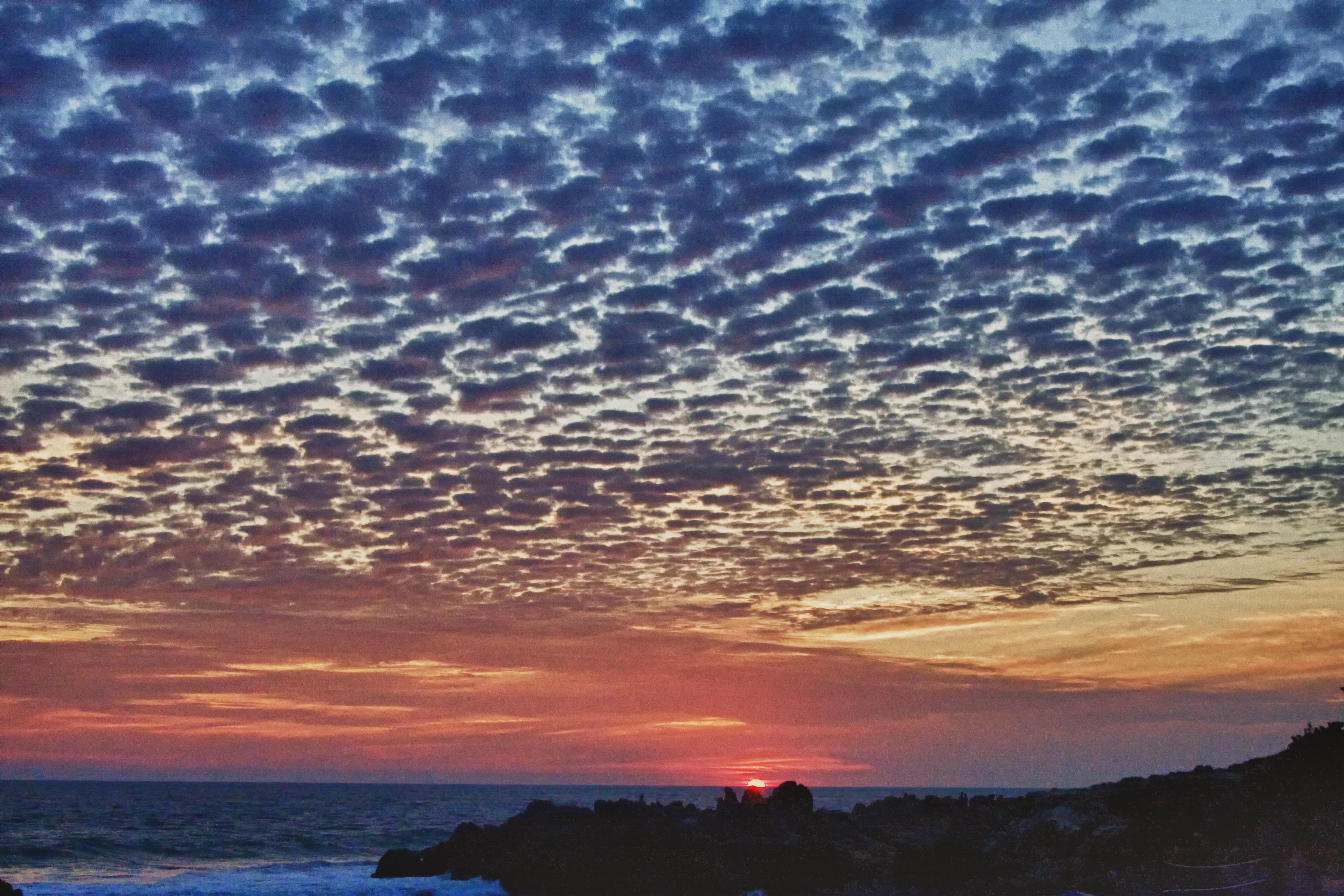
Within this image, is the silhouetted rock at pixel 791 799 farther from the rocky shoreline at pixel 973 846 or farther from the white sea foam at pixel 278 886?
the white sea foam at pixel 278 886

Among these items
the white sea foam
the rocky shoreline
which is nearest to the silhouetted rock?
the rocky shoreline

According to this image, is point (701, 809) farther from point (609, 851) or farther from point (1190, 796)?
point (1190, 796)

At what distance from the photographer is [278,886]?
135ft

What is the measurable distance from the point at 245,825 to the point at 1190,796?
65077mm

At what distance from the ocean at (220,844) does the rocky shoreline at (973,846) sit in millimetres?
2228

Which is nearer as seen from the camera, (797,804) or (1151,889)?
(1151,889)

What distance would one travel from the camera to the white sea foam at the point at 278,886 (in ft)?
122

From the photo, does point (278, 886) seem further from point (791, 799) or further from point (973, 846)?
point (973, 846)

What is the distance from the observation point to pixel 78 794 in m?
161

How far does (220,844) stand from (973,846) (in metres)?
46.1

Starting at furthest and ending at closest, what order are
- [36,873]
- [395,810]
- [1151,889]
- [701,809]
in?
[395,810]
[36,873]
[701,809]
[1151,889]

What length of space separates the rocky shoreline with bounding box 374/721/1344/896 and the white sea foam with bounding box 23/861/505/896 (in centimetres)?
103

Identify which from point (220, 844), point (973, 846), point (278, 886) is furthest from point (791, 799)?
point (220, 844)

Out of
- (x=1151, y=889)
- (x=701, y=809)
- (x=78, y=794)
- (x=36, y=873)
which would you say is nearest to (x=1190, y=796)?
(x=1151, y=889)
